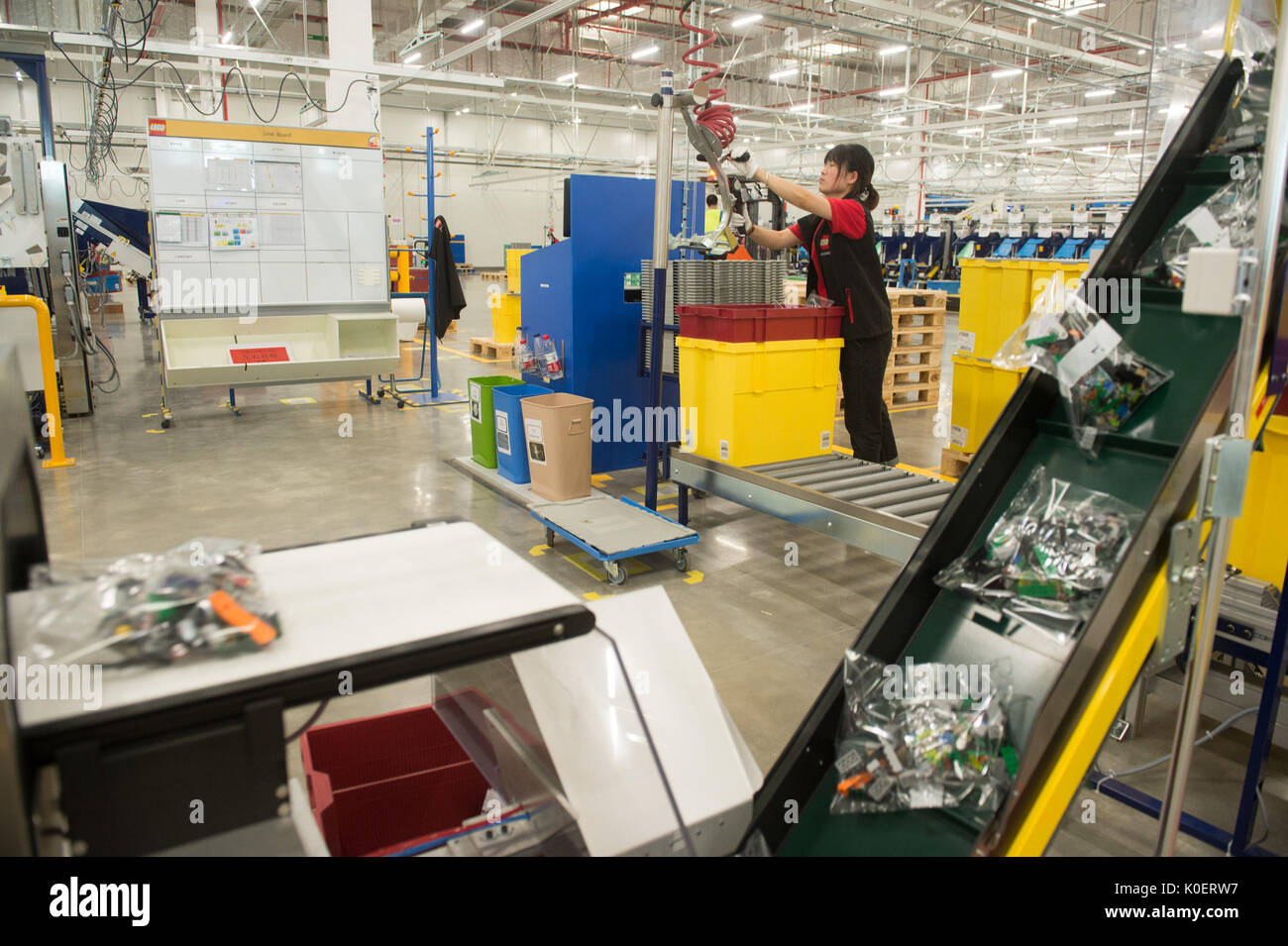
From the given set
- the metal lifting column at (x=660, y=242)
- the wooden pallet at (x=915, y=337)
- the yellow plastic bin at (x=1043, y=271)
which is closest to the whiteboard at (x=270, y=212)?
the metal lifting column at (x=660, y=242)

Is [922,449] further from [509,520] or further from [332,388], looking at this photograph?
[332,388]

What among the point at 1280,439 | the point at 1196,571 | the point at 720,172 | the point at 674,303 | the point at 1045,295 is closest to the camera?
the point at 1196,571

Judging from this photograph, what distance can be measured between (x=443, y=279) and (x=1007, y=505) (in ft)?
23.5

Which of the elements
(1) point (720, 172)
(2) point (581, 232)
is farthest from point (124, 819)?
(2) point (581, 232)

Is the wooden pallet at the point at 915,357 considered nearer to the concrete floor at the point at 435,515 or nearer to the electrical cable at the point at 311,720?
the concrete floor at the point at 435,515

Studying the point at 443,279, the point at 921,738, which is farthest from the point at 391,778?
the point at 443,279

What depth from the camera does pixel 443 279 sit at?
8.41m

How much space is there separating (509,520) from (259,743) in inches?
160

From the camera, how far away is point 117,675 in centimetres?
97

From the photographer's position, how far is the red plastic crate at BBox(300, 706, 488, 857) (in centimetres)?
215

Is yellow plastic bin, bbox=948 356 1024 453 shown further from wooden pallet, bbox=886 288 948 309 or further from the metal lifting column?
wooden pallet, bbox=886 288 948 309

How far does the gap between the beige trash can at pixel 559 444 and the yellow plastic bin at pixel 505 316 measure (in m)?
6.95

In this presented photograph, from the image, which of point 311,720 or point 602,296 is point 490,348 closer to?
point 602,296

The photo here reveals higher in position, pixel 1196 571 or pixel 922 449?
pixel 1196 571
